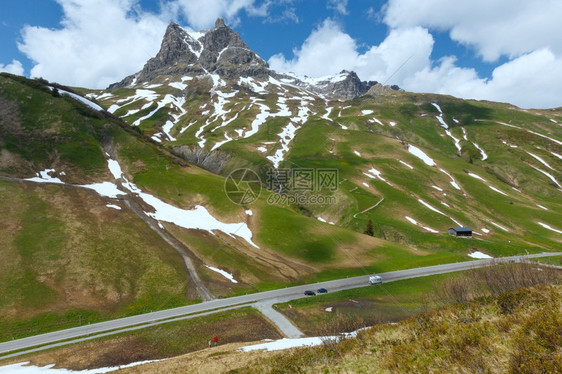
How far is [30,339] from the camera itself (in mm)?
35188

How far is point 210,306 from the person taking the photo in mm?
45906

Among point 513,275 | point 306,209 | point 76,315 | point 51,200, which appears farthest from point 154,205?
point 513,275

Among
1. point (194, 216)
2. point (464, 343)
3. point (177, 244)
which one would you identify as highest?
point (194, 216)

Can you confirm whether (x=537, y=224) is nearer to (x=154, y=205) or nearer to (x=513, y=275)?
(x=513, y=275)

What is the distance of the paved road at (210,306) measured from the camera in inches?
1381

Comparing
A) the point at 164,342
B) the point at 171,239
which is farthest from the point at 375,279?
the point at 171,239

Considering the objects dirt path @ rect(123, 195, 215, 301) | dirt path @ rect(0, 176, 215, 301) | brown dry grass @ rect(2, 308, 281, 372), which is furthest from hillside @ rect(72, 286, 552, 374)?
dirt path @ rect(0, 176, 215, 301)

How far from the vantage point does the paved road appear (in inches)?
1381

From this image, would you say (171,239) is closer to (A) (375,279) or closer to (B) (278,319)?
(B) (278,319)

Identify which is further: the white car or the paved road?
the white car

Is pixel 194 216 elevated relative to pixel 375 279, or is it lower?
elevated

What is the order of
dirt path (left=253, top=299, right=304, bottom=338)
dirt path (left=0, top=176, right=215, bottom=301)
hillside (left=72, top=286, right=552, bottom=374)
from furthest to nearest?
1. dirt path (left=0, top=176, right=215, bottom=301)
2. dirt path (left=253, top=299, right=304, bottom=338)
3. hillside (left=72, top=286, right=552, bottom=374)

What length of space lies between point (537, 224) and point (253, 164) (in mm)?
113395
